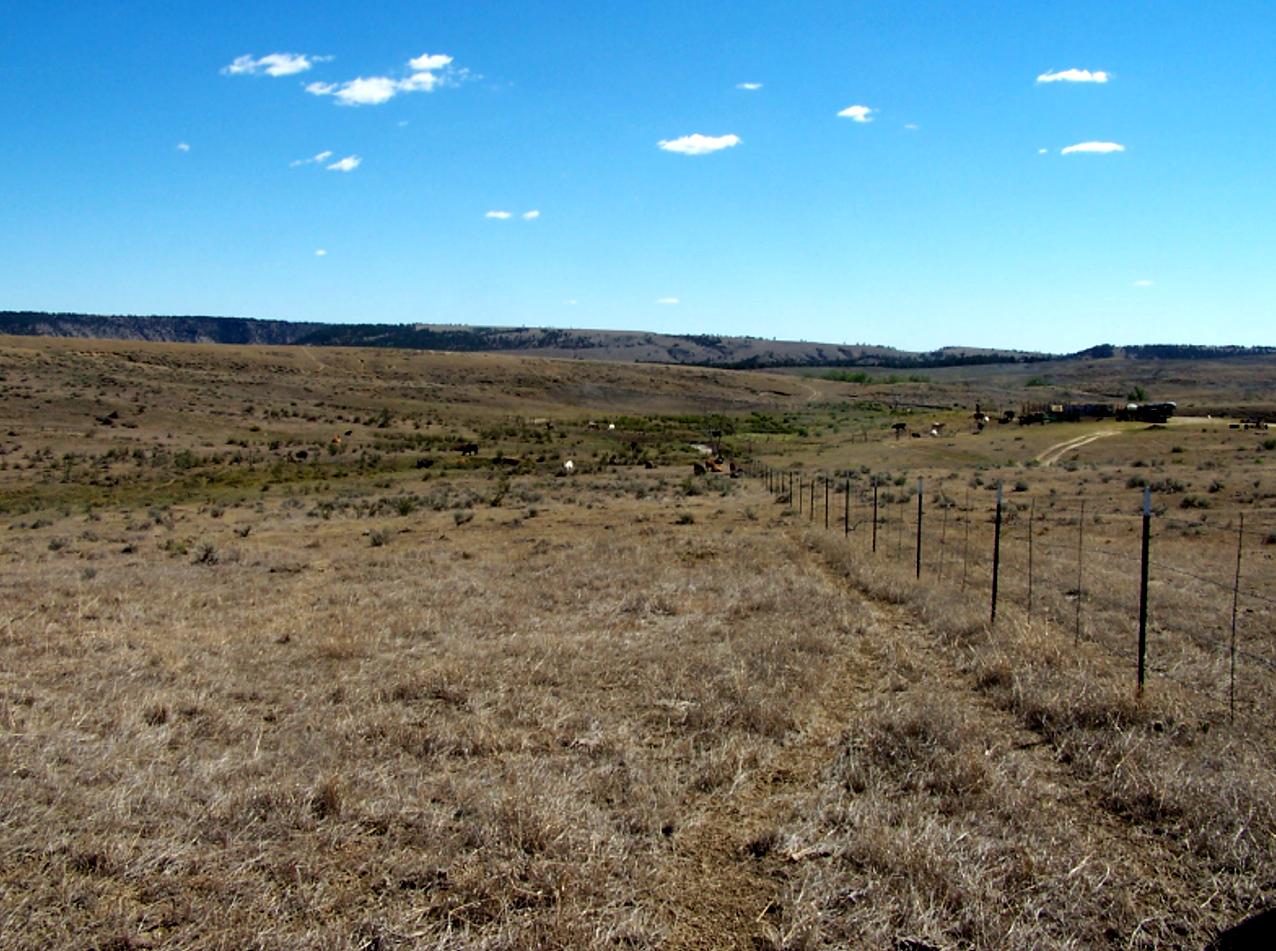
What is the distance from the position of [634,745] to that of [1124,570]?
14.2 meters

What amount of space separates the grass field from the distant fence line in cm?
13

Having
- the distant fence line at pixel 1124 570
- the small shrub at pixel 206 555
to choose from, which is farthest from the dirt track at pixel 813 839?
the small shrub at pixel 206 555

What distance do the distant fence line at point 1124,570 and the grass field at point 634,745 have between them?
129mm

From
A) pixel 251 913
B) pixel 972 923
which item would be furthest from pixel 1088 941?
pixel 251 913

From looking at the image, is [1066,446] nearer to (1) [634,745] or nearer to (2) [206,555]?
(2) [206,555]

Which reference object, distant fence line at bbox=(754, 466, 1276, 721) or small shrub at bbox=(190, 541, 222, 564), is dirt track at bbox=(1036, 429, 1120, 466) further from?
small shrub at bbox=(190, 541, 222, 564)

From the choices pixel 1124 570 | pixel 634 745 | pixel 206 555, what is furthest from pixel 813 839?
pixel 206 555

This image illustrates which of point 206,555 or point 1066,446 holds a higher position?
point 1066,446

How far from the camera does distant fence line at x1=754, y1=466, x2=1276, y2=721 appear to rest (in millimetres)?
10414

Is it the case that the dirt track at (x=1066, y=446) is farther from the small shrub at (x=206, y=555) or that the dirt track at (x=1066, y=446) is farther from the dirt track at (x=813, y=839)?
the dirt track at (x=813, y=839)

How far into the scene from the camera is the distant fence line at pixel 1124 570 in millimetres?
10414

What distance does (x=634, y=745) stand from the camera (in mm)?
7973

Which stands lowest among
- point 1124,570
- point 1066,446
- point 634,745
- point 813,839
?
point 1124,570

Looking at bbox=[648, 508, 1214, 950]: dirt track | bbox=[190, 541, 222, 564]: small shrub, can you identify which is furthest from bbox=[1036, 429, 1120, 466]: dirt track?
bbox=[648, 508, 1214, 950]: dirt track
